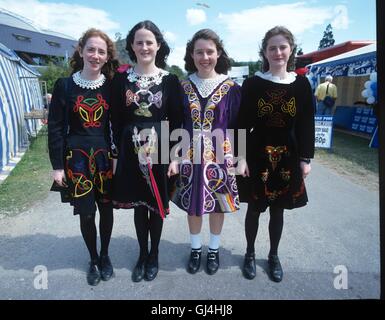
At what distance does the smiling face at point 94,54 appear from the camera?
6.91ft

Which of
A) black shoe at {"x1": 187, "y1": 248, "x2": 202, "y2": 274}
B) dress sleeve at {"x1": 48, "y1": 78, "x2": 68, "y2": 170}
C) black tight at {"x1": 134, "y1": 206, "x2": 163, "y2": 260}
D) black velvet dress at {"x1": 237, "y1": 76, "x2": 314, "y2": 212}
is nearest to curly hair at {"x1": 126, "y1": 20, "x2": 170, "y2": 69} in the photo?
dress sleeve at {"x1": 48, "y1": 78, "x2": 68, "y2": 170}

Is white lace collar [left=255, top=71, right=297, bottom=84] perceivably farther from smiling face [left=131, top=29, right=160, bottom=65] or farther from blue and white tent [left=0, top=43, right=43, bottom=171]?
blue and white tent [left=0, top=43, right=43, bottom=171]

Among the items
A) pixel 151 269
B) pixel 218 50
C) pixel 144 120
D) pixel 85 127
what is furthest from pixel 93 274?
pixel 218 50

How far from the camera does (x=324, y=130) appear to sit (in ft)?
22.5

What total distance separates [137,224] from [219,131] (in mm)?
982

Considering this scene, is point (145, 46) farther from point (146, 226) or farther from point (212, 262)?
point (212, 262)

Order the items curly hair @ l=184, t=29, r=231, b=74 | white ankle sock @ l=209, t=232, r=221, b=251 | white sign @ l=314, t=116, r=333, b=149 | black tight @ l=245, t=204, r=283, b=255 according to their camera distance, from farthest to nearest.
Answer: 1. white sign @ l=314, t=116, r=333, b=149
2. white ankle sock @ l=209, t=232, r=221, b=251
3. black tight @ l=245, t=204, r=283, b=255
4. curly hair @ l=184, t=29, r=231, b=74

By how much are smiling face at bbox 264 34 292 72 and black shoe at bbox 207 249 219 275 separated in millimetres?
1549

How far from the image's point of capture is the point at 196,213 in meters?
2.31

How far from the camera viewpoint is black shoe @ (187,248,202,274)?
98.1 inches

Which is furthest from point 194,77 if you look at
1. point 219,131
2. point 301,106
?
point 301,106

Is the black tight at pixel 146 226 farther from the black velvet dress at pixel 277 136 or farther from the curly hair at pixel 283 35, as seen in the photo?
the curly hair at pixel 283 35

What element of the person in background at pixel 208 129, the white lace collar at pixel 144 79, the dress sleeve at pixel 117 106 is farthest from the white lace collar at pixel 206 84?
the dress sleeve at pixel 117 106

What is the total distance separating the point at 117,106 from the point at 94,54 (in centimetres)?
39
